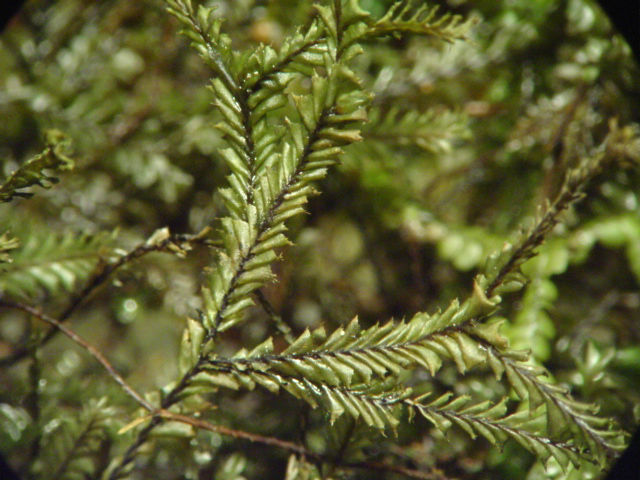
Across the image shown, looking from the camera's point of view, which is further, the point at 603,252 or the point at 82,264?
the point at 603,252

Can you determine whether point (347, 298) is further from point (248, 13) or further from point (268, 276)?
point (248, 13)

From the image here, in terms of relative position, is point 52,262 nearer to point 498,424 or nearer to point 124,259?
point 124,259

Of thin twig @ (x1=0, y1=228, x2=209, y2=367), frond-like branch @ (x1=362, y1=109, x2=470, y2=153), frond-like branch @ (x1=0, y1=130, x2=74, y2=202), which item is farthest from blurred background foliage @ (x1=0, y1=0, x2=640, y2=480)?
frond-like branch @ (x1=0, y1=130, x2=74, y2=202)

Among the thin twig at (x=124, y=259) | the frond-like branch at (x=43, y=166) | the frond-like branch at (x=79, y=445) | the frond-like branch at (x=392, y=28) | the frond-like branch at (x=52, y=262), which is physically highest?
the frond-like branch at (x=392, y=28)

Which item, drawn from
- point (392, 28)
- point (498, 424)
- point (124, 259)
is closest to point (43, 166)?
point (124, 259)

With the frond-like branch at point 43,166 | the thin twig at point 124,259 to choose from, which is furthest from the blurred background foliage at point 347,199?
the frond-like branch at point 43,166

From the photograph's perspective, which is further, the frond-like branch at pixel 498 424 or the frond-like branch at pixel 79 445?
the frond-like branch at pixel 79 445

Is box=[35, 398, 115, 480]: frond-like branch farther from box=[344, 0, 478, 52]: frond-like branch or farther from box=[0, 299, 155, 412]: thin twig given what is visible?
box=[344, 0, 478, 52]: frond-like branch

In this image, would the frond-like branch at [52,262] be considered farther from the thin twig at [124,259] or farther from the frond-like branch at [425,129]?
the frond-like branch at [425,129]

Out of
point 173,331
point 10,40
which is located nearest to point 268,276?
point 173,331
